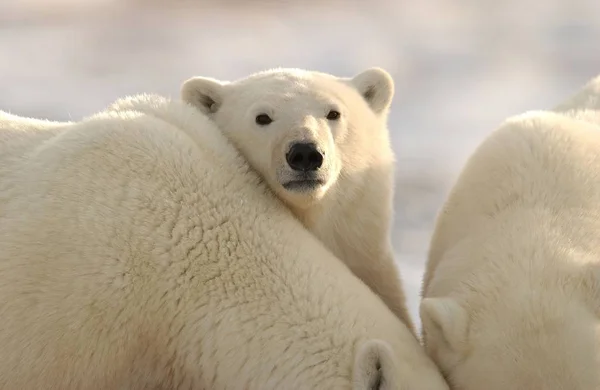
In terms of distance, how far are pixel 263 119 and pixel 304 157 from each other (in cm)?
38

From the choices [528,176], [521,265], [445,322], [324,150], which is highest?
[324,150]

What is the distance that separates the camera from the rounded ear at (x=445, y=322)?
2990mm

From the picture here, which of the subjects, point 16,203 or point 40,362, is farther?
point 16,203

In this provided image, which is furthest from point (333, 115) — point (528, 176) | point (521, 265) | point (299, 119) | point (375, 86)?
A: point (521, 265)

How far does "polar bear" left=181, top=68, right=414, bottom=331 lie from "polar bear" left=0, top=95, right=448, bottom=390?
216 mm

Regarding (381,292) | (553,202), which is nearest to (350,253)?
(381,292)

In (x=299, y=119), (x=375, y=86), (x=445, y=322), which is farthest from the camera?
(x=375, y=86)

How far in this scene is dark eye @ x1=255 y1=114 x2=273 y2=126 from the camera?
3.62m

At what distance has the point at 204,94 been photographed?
3996 millimetres

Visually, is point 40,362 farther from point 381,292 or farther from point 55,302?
point 381,292

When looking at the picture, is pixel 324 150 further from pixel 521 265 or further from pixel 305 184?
pixel 521 265

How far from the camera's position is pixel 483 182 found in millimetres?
3787

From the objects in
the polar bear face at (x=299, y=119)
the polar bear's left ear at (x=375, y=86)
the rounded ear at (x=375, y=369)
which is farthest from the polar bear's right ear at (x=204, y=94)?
the rounded ear at (x=375, y=369)

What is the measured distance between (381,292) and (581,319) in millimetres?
1211
